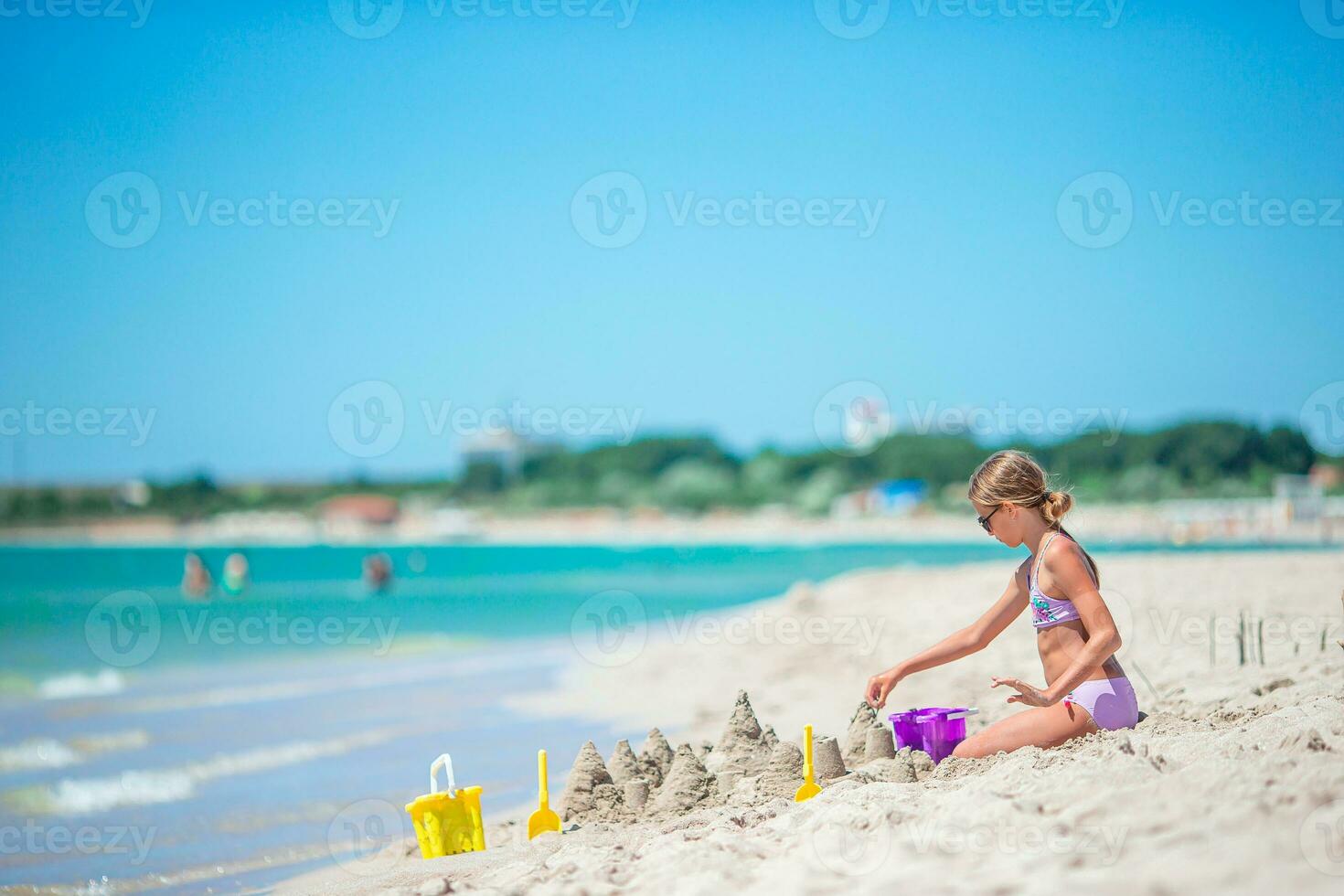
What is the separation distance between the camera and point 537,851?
4.41m

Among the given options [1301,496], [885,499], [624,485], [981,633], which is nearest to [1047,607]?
[981,633]

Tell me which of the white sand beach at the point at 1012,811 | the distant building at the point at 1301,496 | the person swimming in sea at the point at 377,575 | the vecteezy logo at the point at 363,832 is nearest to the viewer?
the white sand beach at the point at 1012,811

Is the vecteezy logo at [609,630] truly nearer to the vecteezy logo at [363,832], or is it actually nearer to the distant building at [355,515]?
the vecteezy logo at [363,832]

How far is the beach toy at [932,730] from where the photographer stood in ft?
15.6

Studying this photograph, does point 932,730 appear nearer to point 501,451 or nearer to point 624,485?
point 624,485

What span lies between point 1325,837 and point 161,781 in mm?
7756

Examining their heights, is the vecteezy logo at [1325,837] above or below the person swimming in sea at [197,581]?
below

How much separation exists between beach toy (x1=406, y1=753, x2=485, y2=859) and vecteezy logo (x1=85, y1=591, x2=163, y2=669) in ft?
47.2

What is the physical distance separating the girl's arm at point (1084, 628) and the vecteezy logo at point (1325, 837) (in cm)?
125

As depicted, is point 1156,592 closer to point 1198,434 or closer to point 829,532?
point 1198,434

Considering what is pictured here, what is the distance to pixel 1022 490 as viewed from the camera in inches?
180

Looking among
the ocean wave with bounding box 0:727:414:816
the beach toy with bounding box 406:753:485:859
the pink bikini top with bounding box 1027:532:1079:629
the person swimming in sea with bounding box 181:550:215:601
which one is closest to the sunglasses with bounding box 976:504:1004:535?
the pink bikini top with bounding box 1027:532:1079:629

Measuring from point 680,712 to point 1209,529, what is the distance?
42.8m

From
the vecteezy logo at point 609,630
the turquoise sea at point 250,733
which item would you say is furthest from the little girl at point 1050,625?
the vecteezy logo at point 609,630
